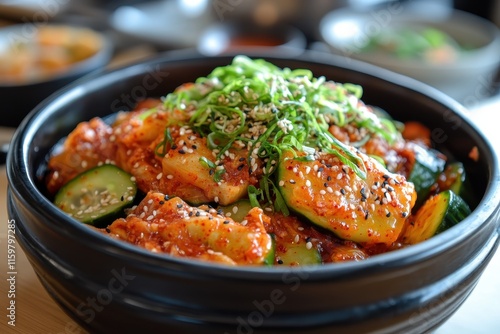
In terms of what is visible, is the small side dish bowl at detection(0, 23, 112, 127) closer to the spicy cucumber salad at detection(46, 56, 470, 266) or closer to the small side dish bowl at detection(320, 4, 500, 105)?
the spicy cucumber salad at detection(46, 56, 470, 266)

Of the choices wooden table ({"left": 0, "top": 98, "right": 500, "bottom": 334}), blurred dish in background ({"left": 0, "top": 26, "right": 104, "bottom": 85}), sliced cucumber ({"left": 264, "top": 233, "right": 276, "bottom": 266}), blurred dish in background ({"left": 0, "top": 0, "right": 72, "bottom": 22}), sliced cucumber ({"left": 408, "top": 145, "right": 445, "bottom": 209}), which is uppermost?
sliced cucumber ({"left": 264, "top": 233, "right": 276, "bottom": 266})

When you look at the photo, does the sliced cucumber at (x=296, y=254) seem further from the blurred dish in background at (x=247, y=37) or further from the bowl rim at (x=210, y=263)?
the blurred dish in background at (x=247, y=37)

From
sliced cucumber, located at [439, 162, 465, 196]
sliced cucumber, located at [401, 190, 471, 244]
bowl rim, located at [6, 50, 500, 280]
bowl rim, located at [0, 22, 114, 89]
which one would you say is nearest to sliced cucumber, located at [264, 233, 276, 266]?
bowl rim, located at [6, 50, 500, 280]

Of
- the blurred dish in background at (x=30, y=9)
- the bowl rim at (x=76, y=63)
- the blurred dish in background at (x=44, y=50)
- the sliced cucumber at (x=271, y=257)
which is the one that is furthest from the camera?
the blurred dish in background at (x=30, y=9)

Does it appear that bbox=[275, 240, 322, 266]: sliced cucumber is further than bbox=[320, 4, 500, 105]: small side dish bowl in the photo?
No

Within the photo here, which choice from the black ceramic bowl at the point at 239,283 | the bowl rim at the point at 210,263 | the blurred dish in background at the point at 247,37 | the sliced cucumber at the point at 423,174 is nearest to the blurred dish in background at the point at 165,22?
the blurred dish in background at the point at 247,37

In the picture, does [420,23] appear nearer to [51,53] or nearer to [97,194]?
[51,53]

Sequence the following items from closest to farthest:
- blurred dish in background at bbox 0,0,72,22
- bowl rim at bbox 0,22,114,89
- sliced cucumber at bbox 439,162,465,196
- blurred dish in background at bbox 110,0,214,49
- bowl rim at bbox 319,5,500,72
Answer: sliced cucumber at bbox 439,162,465,196 < bowl rim at bbox 0,22,114,89 < bowl rim at bbox 319,5,500,72 < blurred dish in background at bbox 110,0,214,49 < blurred dish in background at bbox 0,0,72,22

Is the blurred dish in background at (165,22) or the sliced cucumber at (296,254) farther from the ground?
the sliced cucumber at (296,254)

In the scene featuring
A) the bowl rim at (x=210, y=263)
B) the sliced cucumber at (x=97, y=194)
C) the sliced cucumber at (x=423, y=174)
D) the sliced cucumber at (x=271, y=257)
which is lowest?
the sliced cucumber at (x=97, y=194)
